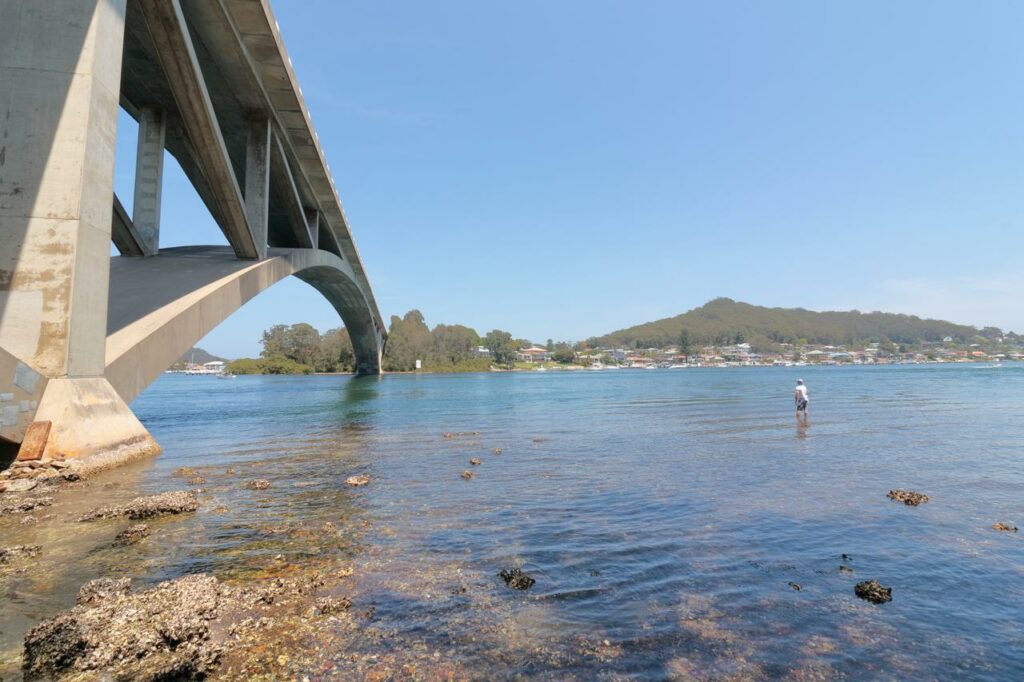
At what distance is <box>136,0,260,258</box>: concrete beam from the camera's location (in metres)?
15.8

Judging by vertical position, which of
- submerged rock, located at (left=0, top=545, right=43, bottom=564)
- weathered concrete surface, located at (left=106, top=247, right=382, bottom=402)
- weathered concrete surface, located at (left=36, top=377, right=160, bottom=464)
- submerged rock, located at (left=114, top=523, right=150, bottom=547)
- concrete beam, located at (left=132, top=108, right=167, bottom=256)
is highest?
concrete beam, located at (left=132, top=108, right=167, bottom=256)

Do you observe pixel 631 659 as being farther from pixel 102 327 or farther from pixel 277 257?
pixel 277 257

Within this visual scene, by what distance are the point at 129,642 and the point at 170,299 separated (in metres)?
17.0

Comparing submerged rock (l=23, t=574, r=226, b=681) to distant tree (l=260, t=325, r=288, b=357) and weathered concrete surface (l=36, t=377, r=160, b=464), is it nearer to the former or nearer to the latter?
weathered concrete surface (l=36, t=377, r=160, b=464)

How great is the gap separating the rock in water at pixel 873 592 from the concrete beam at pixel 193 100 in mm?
20692

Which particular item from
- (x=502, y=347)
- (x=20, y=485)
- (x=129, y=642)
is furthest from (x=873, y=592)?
(x=502, y=347)

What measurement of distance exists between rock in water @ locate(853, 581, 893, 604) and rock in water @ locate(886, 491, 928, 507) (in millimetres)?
4966

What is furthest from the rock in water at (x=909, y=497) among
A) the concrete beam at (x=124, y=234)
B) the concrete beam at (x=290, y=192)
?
the concrete beam at (x=290, y=192)

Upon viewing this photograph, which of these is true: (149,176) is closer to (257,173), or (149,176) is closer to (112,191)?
(257,173)

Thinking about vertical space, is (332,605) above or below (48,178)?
below

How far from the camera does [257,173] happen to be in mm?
24266

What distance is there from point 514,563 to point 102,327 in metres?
11.5

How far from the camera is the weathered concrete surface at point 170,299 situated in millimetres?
14414

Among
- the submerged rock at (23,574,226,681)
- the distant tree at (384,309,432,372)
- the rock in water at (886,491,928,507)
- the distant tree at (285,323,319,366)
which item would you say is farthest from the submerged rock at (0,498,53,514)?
the distant tree at (285,323,319,366)
